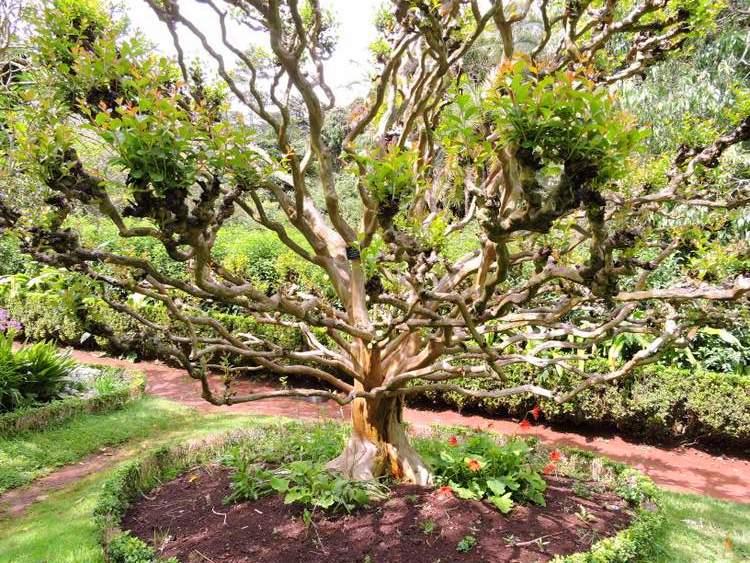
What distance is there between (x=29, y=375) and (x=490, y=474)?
637cm

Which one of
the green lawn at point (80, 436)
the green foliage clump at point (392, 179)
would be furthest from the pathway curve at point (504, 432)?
the green foliage clump at point (392, 179)

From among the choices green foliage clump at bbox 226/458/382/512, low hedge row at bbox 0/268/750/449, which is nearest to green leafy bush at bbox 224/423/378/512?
green foliage clump at bbox 226/458/382/512

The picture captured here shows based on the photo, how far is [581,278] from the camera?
2680 millimetres

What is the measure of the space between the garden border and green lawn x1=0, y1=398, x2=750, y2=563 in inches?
5.7

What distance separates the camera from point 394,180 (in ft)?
8.61

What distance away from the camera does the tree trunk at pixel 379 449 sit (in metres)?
4.33

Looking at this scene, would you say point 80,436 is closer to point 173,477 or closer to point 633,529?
point 173,477

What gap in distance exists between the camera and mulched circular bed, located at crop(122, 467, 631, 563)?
11.2ft

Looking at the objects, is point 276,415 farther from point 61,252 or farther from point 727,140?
point 727,140

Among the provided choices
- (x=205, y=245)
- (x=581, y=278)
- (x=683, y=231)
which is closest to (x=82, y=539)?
(x=205, y=245)

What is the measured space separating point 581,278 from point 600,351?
6414 mm

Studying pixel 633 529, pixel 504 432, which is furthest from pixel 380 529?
pixel 504 432

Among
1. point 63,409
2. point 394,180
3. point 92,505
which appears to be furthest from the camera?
point 63,409

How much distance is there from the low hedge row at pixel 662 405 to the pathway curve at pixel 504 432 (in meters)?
0.22
